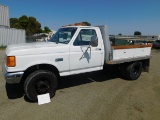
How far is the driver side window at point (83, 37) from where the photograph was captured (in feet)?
16.4

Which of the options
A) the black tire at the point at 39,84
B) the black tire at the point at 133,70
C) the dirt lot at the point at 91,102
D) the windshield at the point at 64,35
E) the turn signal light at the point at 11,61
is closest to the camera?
the dirt lot at the point at 91,102

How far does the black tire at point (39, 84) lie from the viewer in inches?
170

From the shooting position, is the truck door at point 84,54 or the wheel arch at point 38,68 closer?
the wheel arch at point 38,68

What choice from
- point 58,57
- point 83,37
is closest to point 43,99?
point 58,57

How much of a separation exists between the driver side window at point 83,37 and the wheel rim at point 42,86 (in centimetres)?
139

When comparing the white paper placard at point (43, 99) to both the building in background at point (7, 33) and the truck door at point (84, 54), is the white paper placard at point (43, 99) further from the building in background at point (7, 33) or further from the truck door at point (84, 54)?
the building in background at point (7, 33)

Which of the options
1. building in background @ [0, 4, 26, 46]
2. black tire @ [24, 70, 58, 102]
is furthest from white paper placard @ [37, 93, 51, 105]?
building in background @ [0, 4, 26, 46]

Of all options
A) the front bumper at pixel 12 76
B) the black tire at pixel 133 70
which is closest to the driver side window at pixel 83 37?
the front bumper at pixel 12 76

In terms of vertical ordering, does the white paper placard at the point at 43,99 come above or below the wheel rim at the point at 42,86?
below

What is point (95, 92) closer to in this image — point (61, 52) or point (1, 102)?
point (61, 52)

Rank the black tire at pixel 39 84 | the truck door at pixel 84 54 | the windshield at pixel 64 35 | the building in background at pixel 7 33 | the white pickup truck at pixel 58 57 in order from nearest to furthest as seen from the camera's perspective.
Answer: the white pickup truck at pixel 58 57 < the black tire at pixel 39 84 < the truck door at pixel 84 54 < the windshield at pixel 64 35 < the building in background at pixel 7 33

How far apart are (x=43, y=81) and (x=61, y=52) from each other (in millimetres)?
925

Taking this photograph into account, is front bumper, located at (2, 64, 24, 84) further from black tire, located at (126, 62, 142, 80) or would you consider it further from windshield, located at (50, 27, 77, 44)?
black tire, located at (126, 62, 142, 80)

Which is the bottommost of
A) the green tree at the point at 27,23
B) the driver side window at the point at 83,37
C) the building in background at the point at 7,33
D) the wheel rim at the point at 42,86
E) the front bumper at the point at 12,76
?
the wheel rim at the point at 42,86
